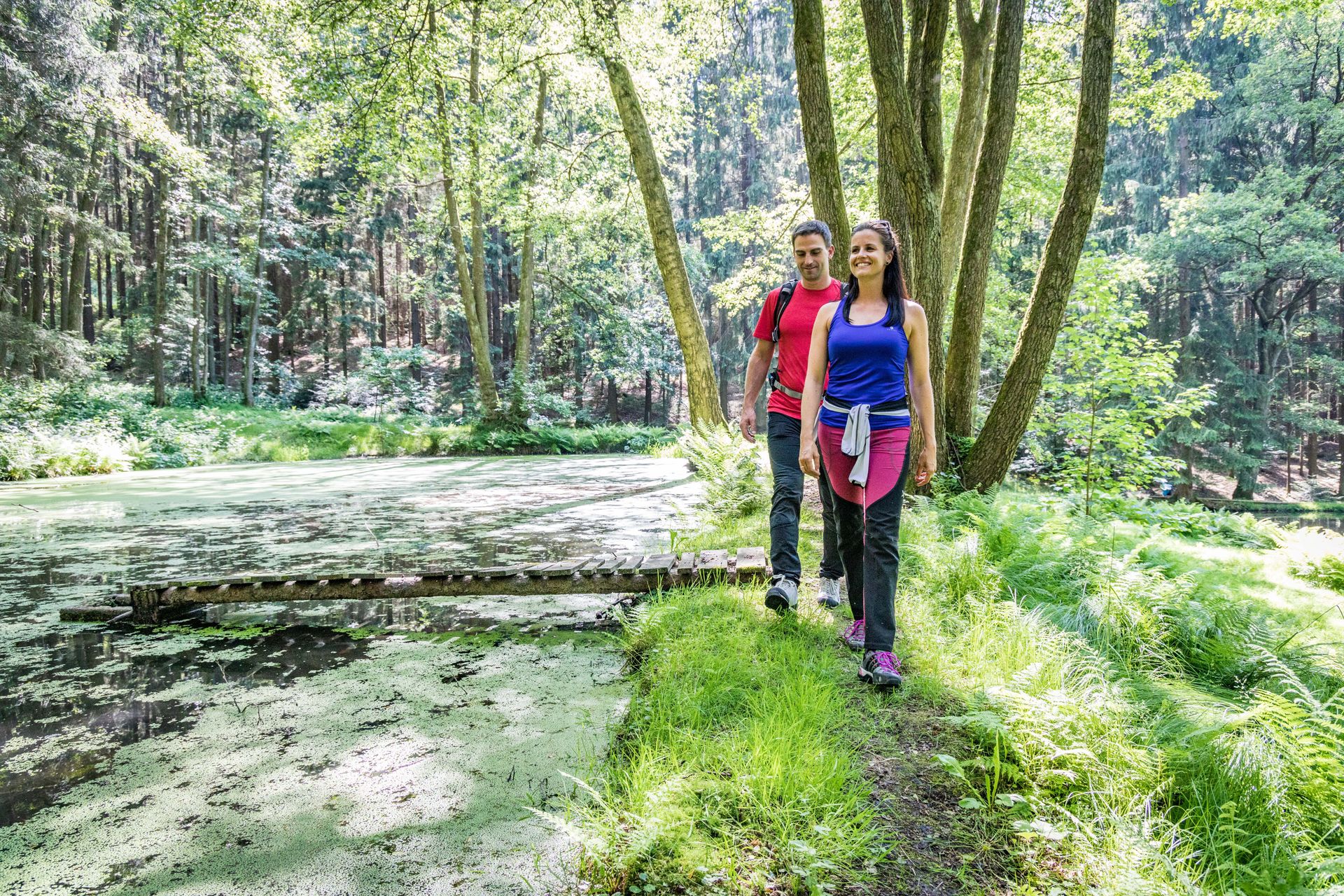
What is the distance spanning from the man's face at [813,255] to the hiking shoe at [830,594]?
167 centimetres

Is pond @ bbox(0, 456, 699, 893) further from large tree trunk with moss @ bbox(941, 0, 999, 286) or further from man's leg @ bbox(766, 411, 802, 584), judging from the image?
large tree trunk with moss @ bbox(941, 0, 999, 286)

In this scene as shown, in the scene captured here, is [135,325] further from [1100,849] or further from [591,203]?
[1100,849]

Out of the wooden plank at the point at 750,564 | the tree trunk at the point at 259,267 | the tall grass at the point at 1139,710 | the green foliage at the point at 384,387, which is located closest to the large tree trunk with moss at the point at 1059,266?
the tall grass at the point at 1139,710

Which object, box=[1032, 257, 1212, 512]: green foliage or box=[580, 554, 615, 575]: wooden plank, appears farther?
box=[1032, 257, 1212, 512]: green foliage

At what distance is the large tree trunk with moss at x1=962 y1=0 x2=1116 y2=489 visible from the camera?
5.21 metres

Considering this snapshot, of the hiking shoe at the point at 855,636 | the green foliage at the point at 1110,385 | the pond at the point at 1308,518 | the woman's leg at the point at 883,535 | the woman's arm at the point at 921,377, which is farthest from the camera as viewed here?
the pond at the point at 1308,518

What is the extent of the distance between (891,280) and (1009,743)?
71.6 inches

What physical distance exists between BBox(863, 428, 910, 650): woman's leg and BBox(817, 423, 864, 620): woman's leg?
0.18 metres

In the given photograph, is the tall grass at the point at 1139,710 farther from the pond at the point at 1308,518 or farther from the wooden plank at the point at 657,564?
the pond at the point at 1308,518

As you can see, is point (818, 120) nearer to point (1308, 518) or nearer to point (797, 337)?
Answer: point (797, 337)

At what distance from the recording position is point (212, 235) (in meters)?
24.9

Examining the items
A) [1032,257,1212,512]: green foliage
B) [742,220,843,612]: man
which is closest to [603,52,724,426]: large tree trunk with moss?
[742,220,843,612]: man

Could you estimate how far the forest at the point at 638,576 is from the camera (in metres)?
1.75

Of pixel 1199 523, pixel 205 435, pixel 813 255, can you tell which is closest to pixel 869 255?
pixel 813 255
